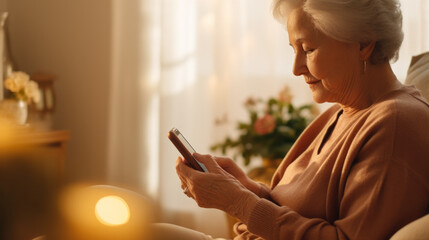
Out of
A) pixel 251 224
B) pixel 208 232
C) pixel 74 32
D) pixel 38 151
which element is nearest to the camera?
pixel 251 224

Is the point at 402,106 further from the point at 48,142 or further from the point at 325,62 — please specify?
the point at 48,142

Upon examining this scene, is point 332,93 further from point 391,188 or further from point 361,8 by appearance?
point 391,188

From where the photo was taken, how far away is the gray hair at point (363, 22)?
→ 1122mm

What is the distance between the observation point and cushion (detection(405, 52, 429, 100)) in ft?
4.57

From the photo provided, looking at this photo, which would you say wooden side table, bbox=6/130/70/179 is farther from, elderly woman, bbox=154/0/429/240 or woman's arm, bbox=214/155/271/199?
elderly woman, bbox=154/0/429/240

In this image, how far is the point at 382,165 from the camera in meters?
1.01

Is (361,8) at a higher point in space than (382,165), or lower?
higher

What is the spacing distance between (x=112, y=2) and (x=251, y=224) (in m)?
2.15

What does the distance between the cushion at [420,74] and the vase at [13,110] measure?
6.27 ft

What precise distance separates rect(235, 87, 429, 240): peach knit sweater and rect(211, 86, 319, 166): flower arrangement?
1.09 m

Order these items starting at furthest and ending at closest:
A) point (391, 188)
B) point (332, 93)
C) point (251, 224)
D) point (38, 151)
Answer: point (38, 151) → point (332, 93) → point (251, 224) → point (391, 188)

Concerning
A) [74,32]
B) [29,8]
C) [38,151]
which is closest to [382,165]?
[38,151]

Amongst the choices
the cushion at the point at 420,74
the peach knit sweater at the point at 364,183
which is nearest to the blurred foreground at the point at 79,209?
the peach knit sweater at the point at 364,183

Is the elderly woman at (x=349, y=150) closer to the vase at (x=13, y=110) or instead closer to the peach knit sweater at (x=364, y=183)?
the peach knit sweater at (x=364, y=183)
